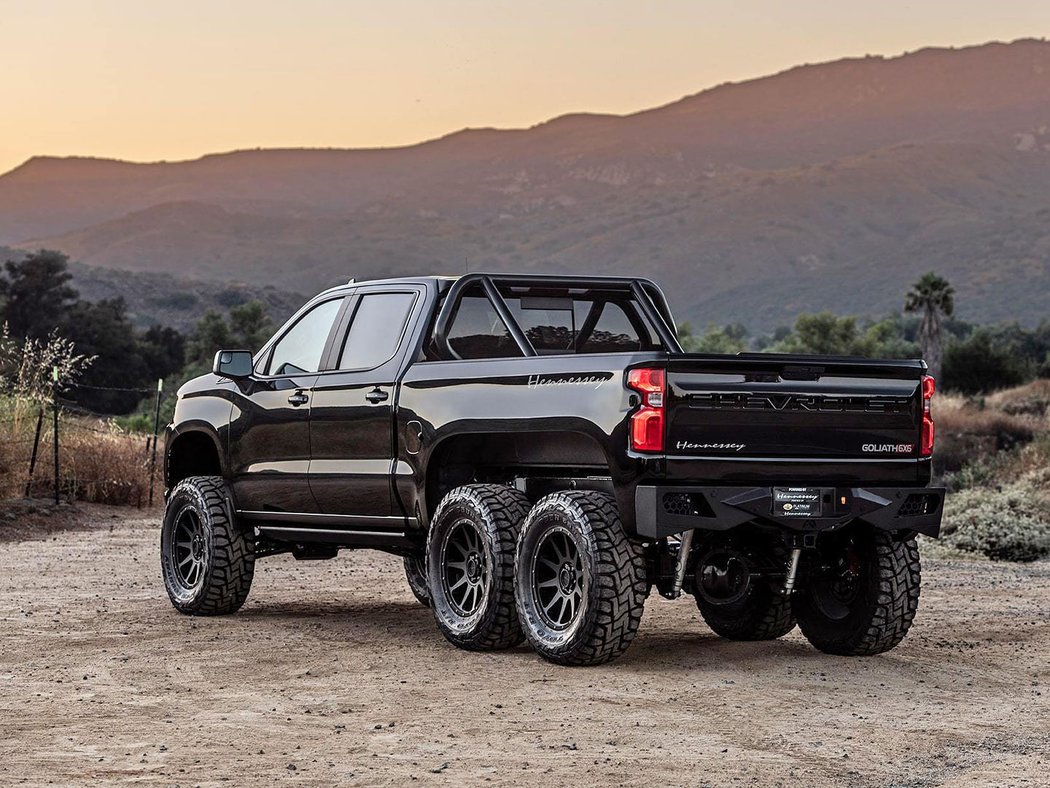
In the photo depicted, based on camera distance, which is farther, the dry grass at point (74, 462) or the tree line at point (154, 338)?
the tree line at point (154, 338)

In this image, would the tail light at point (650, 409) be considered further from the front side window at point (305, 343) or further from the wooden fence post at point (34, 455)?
the wooden fence post at point (34, 455)

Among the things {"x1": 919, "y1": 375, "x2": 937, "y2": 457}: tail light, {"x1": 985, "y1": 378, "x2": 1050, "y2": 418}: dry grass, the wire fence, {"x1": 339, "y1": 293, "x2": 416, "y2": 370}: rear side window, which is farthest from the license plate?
{"x1": 985, "y1": 378, "x2": 1050, "y2": 418}: dry grass

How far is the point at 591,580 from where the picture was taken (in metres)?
9.08

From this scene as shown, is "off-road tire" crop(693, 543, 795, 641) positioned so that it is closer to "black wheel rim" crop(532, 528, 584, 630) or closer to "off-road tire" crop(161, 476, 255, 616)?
"black wheel rim" crop(532, 528, 584, 630)

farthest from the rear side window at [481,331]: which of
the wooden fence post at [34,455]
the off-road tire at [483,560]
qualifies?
the wooden fence post at [34,455]

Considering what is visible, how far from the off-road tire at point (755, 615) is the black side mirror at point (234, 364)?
136 inches

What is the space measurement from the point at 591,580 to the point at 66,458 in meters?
14.9

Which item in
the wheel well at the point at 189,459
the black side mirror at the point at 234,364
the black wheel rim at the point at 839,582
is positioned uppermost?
the black side mirror at the point at 234,364

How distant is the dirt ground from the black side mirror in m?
1.70

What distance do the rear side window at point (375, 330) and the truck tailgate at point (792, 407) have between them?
8.14 feet

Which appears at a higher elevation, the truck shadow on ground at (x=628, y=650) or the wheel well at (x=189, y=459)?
the wheel well at (x=189, y=459)

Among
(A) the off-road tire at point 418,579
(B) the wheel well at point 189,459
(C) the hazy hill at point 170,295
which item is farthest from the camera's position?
(C) the hazy hill at point 170,295

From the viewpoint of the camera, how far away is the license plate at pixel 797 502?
29.7ft

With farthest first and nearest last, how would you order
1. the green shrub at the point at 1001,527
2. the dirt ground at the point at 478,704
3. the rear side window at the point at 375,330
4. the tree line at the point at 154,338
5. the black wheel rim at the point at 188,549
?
the tree line at the point at 154,338 → the green shrub at the point at 1001,527 → the black wheel rim at the point at 188,549 → the rear side window at the point at 375,330 → the dirt ground at the point at 478,704
